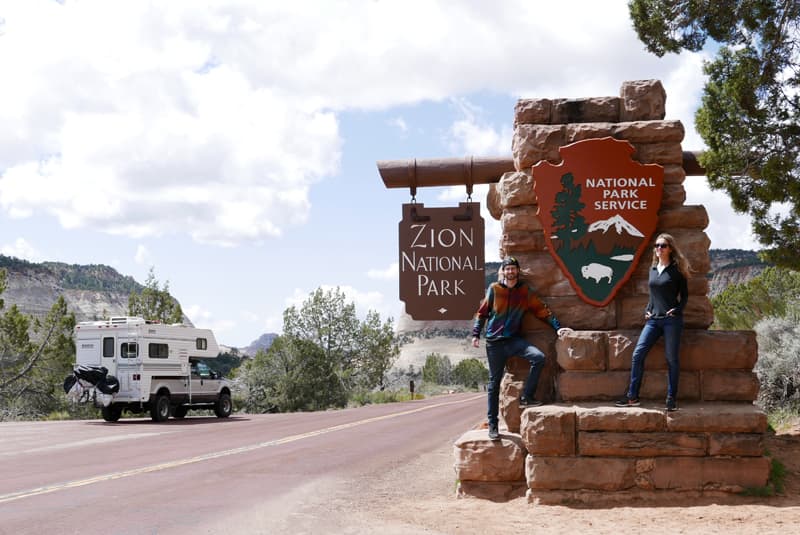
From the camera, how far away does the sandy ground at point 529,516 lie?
23.2ft

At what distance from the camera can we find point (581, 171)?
8.85 metres

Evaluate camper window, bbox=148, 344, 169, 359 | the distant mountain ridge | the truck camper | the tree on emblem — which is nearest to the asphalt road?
the truck camper

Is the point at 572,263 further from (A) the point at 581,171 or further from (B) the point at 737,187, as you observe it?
(B) the point at 737,187

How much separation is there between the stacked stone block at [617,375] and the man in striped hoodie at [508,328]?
18 cm

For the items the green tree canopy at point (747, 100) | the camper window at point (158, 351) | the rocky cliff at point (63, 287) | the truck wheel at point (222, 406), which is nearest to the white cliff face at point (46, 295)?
the rocky cliff at point (63, 287)

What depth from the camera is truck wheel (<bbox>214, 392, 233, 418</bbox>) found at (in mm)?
26672

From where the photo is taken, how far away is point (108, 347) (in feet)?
78.0

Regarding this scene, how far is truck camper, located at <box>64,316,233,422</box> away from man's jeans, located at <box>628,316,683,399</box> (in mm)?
17920

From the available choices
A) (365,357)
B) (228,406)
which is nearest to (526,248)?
(228,406)

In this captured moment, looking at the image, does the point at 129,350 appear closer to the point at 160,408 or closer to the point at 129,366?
the point at 129,366

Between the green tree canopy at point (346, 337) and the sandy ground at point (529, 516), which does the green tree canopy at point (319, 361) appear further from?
the sandy ground at point (529, 516)

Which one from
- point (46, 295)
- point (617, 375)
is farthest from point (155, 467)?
point (46, 295)

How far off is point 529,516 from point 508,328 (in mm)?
1913

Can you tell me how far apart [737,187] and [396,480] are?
683 cm
